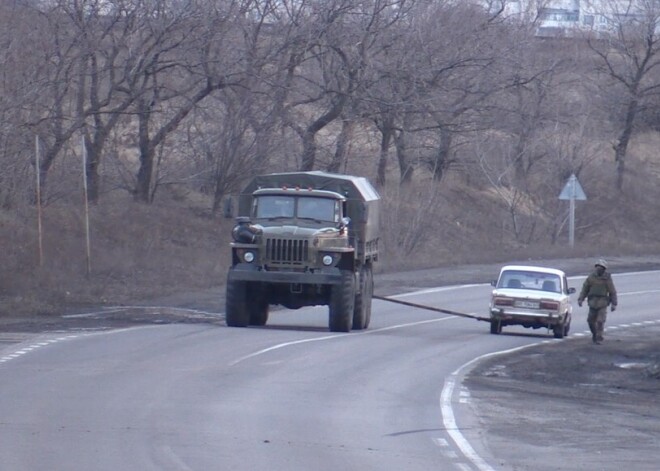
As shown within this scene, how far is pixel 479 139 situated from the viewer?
4997cm

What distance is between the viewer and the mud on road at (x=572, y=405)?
36.0ft

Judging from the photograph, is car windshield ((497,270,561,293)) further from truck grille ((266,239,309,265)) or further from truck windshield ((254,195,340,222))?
truck grille ((266,239,309,265))

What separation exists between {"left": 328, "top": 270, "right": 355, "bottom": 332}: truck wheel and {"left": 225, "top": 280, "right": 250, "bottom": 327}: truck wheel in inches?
69.2

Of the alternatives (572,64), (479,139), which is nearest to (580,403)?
(479,139)

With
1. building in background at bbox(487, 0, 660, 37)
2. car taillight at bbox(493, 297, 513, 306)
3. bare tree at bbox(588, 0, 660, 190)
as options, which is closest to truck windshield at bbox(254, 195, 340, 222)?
car taillight at bbox(493, 297, 513, 306)

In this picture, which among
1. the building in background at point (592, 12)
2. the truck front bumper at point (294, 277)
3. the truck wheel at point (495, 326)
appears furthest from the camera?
the building in background at point (592, 12)

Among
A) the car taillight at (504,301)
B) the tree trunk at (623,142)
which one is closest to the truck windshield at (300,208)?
the car taillight at (504,301)

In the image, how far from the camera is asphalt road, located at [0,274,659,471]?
1041 centimetres

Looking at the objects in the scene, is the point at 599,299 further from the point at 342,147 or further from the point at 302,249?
the point at 342,147

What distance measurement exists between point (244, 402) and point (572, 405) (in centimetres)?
416

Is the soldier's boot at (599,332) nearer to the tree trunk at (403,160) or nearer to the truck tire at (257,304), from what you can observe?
the truck tire at (257,304)

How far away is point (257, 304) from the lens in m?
24.6

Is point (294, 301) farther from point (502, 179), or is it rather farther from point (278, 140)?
point (502, 179)

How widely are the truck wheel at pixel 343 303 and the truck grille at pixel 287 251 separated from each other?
0.87 meters
